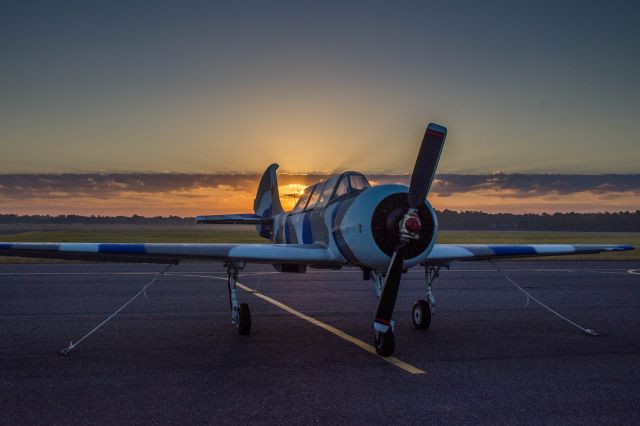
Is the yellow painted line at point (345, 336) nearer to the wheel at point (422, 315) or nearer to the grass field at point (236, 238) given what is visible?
the wheel at point (422, 315)

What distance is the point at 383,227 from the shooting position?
770cm

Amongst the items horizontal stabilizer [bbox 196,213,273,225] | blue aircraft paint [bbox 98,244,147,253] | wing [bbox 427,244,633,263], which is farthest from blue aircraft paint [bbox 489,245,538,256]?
horizontal stabilizer [bbox 196,213,273,225]

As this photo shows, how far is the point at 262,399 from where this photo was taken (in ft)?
17.4

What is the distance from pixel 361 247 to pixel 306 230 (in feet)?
8.45

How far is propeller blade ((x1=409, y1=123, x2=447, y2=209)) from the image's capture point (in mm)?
7344

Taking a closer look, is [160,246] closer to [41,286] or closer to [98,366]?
[98,366]

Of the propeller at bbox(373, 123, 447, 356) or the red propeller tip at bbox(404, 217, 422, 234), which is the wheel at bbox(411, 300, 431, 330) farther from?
the red propeller tip at bbox(404, 217, 422, 234)

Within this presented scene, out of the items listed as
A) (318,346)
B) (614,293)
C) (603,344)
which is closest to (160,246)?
(318,346)

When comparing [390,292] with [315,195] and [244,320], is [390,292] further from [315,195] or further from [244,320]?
[315,195]

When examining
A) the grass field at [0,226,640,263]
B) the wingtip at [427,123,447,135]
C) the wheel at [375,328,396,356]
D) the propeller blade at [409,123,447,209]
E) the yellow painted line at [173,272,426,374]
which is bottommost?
the grass field at [0,226,640,263]

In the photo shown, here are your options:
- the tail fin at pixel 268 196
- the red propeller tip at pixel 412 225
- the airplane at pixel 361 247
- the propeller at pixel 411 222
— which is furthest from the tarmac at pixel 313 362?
the tail fin at pixel 268 196

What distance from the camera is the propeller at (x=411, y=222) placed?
7270mm

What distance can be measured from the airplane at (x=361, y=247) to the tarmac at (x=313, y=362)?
3.09ft

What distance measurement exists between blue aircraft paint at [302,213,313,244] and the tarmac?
1.57 m
